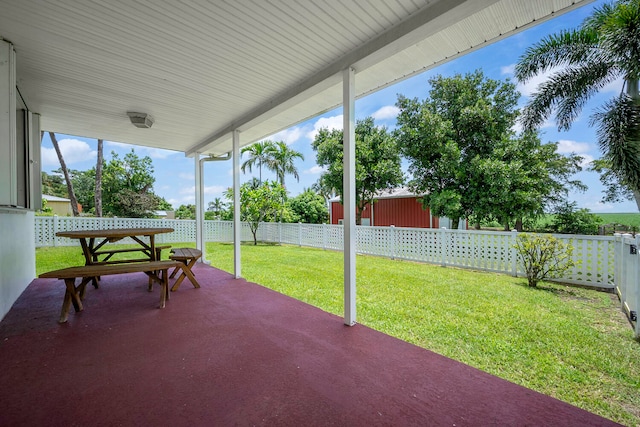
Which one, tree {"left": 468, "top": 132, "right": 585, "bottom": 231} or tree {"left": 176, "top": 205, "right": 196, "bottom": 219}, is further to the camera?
tree {"left": 176, "top": 205, "right": 196, "bottom": 219}

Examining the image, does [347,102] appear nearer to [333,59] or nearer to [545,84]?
[333,59]

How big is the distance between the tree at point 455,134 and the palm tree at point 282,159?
33.6 feet

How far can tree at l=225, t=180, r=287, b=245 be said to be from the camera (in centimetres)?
1132

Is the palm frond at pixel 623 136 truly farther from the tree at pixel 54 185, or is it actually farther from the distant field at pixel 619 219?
the tree at pixel 54 185

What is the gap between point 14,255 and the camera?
11.2ft

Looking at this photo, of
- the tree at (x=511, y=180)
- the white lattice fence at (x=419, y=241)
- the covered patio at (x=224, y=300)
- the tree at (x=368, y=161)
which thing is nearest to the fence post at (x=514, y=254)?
the white lattice fence at (x=419, y=241)

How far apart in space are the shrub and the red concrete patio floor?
3870 mm

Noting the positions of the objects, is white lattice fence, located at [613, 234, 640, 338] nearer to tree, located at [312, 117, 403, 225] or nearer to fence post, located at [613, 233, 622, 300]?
fence post, located at [613, 233, 622, 300]

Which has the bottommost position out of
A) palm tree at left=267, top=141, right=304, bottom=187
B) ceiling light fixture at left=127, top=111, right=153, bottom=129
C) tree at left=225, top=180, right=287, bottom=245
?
tree at left=225, top=180, right=287, bottom=245

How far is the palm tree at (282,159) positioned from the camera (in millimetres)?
18562

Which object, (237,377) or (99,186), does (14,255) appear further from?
(99,186)

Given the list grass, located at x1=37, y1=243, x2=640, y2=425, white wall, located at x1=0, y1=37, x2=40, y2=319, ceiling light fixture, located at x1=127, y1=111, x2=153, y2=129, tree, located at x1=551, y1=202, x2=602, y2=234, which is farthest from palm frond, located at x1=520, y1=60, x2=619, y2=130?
white wall, located at x1=0, y1=37, x2=40, y2=319

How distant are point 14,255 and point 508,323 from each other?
5.87 m

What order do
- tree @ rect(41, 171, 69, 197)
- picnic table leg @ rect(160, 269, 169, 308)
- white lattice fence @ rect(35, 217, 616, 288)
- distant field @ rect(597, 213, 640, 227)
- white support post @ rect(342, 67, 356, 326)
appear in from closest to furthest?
white support post @ rect(342, 67, 356, 326), picnic table leg @ rect(160, 269, 169, 308), white lattice fence @ rect(35, 217, 616, 288), distant field @ rect(597, 213, 640, 227), tree @ rect(41, 171, 69, 197)
